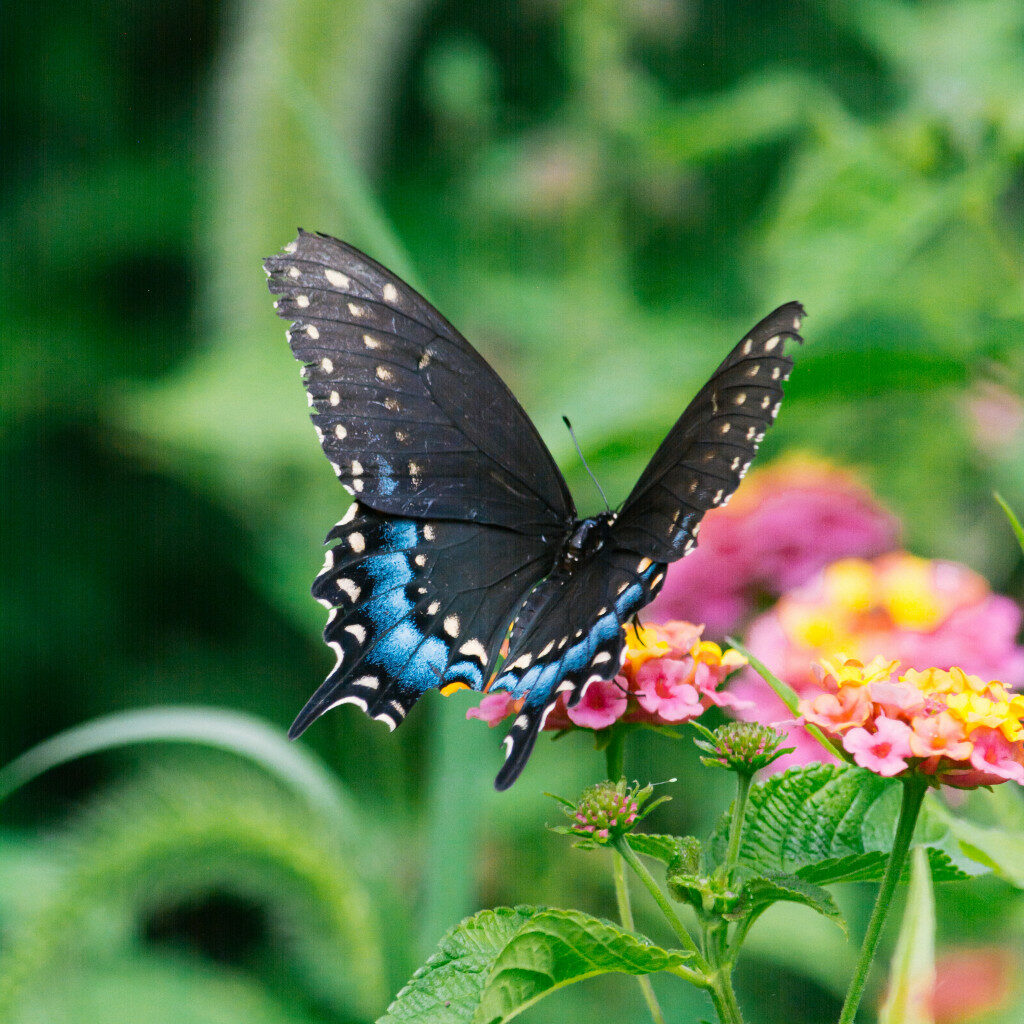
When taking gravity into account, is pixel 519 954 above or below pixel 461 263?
below

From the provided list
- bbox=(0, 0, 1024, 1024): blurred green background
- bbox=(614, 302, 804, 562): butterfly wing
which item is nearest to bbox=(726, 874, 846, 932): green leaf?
bbox=(614, 302, 804, 562): butterfly wing

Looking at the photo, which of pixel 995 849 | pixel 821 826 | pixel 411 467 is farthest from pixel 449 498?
pixel 995 849

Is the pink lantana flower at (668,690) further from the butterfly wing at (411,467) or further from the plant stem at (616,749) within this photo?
the butterfly wing at (411,467)

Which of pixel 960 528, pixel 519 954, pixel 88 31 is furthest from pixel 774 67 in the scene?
pixel 519 954

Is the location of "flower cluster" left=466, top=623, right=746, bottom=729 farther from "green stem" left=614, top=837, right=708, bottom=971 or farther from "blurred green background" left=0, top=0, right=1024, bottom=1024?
"blurred green background" left=0, top=0, right=1024, bottom=1024

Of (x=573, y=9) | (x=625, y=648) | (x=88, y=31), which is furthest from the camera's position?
(x=88, y=31)

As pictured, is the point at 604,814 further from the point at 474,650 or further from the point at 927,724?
the point at 474,650

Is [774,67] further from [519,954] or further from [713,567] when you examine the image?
[519,954]

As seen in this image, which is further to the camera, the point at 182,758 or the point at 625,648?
the point at 182,758
